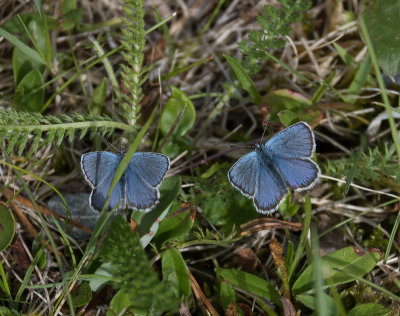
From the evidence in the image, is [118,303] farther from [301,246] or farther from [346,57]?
[346,57]

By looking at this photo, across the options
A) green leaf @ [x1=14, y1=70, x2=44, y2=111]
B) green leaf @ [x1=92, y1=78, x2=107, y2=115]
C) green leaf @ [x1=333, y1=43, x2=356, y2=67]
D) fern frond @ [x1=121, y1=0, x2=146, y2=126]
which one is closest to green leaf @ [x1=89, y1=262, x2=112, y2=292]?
fern frond @ [x1=121, y1=0, x2=146, y2=126]

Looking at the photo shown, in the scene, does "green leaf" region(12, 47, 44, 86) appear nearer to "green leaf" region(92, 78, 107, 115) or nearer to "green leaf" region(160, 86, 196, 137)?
"green leaf" region(92, 78, 107, 115)

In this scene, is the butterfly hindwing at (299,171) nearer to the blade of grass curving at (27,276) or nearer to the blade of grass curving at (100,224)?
the blade of grass curving at (100,224)

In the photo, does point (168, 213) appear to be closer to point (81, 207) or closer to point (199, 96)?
point (81, 207)

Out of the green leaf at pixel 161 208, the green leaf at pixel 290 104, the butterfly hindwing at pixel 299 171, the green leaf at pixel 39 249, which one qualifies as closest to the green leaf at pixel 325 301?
the butterfly hindwing at pixel 299 171

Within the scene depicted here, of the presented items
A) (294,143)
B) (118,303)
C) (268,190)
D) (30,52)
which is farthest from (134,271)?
(30,52)

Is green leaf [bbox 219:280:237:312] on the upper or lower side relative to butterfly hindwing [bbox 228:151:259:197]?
lower
